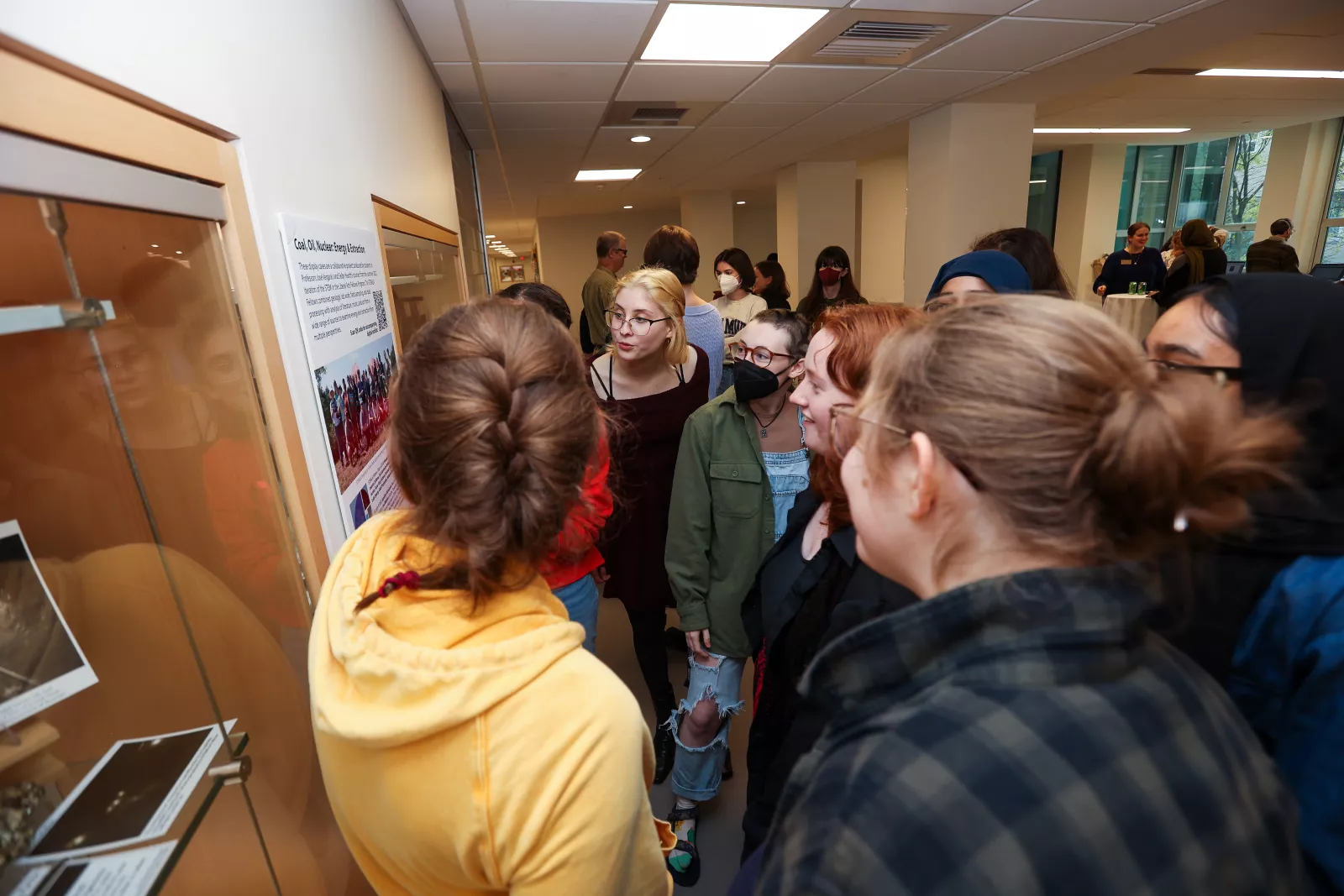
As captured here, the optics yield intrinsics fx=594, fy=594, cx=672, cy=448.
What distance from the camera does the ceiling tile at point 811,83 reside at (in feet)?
12.0

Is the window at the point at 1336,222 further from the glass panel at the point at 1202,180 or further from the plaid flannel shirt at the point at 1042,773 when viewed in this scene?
the plaid flannel shirt at the point at 1042,773

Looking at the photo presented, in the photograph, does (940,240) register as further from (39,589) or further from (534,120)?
(39,589)

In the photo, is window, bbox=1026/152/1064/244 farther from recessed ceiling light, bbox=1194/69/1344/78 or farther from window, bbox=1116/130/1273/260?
recessed ceiling light, bbox=1194/69/1344/78

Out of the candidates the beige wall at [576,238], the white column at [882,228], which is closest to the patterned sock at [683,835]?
the white column at [882,228]

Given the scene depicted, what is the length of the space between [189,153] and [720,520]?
1.45 meters

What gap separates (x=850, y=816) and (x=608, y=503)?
1.31 m

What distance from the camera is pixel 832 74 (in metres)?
3.79

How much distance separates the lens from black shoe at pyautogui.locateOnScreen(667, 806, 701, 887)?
1892 millimetres

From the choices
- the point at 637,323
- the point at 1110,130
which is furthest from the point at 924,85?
the point at 1110,130

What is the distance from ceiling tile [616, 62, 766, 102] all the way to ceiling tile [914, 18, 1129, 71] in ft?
3.66

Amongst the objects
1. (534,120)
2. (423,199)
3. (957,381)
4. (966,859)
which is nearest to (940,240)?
(534,120)

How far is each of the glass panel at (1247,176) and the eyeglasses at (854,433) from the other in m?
13.5

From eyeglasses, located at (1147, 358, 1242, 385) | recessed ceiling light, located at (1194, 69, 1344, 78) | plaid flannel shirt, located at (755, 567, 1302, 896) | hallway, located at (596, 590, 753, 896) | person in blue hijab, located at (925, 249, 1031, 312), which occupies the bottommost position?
hallway, located at (596, 590, 753, 896)

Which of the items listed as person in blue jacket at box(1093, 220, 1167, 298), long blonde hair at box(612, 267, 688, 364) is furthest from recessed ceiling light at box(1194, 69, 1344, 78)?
long blonde hair at box(612, 267, 688, 364)
